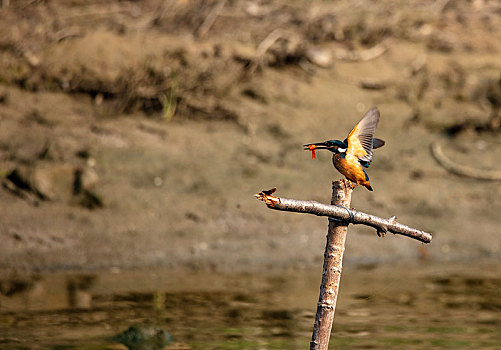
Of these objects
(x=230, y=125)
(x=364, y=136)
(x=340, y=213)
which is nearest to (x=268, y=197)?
(x=340, y=213)

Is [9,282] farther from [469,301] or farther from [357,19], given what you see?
[357,19]

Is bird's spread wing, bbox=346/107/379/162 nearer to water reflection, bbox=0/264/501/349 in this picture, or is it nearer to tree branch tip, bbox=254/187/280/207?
tree branch tip, bbox=254/187/280/207

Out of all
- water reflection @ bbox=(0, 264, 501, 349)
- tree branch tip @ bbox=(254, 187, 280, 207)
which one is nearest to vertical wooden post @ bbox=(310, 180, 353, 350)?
tree branch tip @ bbox=(254, 187, 280, 207)

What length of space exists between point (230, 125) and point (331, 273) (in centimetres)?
510

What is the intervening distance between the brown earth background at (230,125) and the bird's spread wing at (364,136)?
346 centimetres

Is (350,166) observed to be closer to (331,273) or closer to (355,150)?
(355,150)

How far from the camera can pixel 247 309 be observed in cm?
537

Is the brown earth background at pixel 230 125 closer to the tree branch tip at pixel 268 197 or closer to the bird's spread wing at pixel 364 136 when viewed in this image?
the bird's spread wing at pixel 364 136

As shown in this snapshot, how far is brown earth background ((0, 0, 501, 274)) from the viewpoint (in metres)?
6.95

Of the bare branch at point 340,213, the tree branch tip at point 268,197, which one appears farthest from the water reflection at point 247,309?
the tree branch tip at point 268,197

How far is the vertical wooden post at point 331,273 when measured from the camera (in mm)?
3316

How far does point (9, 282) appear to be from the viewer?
600 cm

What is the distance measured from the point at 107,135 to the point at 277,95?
1.86 m

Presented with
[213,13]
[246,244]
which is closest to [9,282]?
[246,244]
